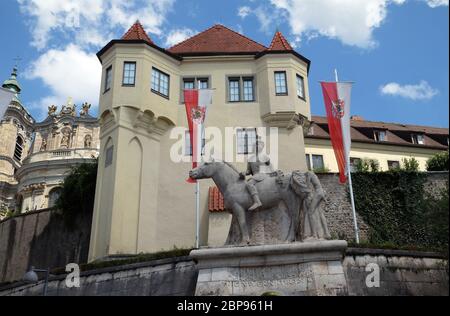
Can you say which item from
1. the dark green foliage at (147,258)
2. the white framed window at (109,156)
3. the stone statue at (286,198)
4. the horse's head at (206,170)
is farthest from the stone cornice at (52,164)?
the stone statue at (286,198)

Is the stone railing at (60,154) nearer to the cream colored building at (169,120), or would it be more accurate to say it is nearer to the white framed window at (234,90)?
the cream colored building at (169,120)

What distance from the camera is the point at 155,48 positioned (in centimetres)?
3322

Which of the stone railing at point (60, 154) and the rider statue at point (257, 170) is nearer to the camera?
the rider statue at point (257, 170)

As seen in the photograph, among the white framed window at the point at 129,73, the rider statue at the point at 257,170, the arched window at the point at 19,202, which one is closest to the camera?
the rider statue at the point at 257,170

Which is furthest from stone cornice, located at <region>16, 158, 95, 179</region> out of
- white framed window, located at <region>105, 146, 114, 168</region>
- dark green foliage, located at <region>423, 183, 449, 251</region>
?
dark green foliage, located at <region>423, 183, 449, 251</region>

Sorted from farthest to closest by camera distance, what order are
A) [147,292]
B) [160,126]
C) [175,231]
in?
[160,126], [175,231], [147,292]

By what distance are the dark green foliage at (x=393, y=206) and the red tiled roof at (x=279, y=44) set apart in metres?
10.0

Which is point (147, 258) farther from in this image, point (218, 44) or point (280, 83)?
point (218, 44)

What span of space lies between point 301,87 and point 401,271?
18886 millimetres

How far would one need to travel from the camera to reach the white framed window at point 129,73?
104 ft

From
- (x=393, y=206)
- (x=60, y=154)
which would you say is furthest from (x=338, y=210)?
(x=60, y=154)
